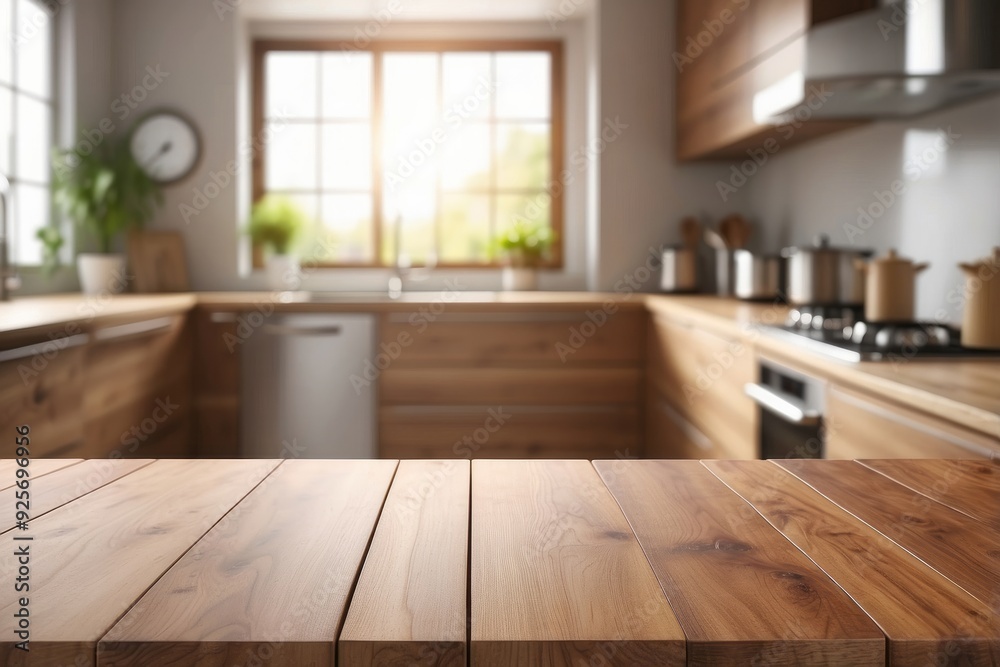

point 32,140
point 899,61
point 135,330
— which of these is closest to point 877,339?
point 899,61

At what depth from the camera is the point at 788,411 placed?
79.4 inches

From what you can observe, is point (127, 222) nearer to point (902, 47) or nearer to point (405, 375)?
point (405, 375)

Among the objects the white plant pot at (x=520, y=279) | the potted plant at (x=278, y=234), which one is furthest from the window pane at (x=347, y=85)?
the white plant pot at (x=520, y=279)

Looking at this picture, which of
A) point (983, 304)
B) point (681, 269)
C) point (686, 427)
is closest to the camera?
point (983, 304)

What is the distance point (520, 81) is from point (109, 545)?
4.06 metres

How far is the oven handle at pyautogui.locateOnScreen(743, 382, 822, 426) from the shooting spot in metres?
1.92

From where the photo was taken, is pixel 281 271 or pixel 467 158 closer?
pixel 281 271

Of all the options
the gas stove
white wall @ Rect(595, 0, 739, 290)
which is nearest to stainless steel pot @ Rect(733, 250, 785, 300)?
white wall @ Rect(595, 0, 739, 290)

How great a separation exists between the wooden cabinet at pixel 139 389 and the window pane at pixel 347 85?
1.47 m

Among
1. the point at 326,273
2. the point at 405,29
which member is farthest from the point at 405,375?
the point at 405,29

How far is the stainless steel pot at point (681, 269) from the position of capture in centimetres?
399

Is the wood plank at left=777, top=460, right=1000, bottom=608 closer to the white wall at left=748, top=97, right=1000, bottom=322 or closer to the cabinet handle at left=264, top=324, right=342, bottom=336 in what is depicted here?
the white wall at left=748, top=97, right=1000, bottom=322

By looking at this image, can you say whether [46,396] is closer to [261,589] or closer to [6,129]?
[6,129]

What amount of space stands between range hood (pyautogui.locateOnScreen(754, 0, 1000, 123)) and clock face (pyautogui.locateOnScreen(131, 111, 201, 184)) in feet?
9.37
